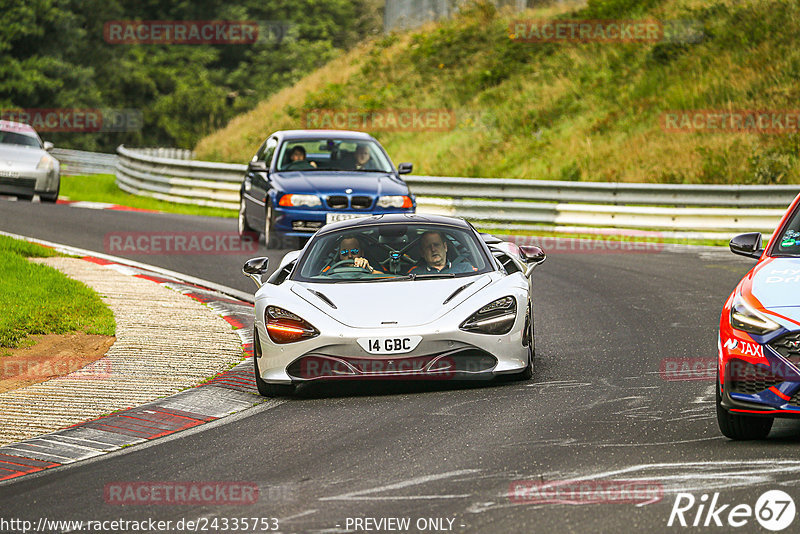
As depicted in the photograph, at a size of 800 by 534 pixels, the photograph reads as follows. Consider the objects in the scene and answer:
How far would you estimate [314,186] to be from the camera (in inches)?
692

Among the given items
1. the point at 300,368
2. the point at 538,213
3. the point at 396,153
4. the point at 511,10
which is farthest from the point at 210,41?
the point at 300,368

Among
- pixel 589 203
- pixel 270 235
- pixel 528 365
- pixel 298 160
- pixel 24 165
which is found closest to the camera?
pixel 528 365

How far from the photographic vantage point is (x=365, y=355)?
8906 millimetres

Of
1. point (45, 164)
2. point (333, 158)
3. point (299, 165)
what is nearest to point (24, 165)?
point (45, 164)

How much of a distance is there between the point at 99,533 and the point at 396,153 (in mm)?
27520

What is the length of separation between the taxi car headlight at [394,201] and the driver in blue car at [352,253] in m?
7.03

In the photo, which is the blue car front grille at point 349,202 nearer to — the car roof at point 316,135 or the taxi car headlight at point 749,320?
the car roof at point 316,135

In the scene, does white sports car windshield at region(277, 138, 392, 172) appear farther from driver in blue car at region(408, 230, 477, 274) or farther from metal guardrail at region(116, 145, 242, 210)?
driver in blue car at region(408, 230, 477, 274)

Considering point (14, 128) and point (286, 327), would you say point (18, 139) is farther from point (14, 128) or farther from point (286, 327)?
point (286, 327)

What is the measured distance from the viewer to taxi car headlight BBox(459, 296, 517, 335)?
29.8 feet

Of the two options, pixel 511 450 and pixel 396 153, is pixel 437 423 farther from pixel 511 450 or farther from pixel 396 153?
pixel 396 153

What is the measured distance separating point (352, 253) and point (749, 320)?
13.2 feet

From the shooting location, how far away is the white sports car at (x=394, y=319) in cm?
893

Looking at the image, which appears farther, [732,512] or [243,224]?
[243,224]
